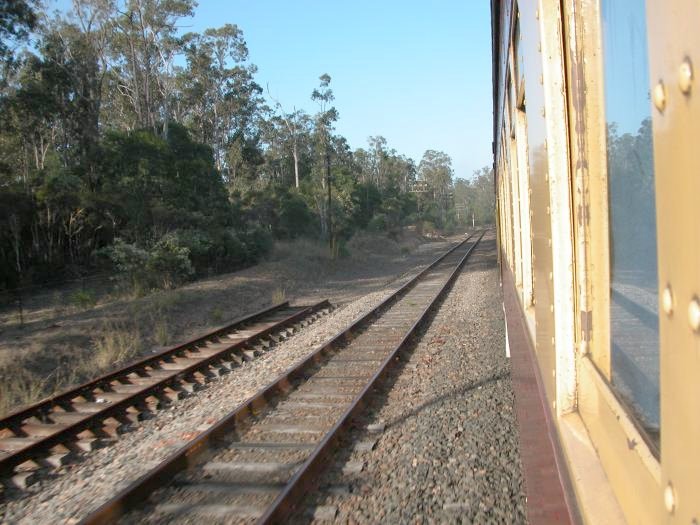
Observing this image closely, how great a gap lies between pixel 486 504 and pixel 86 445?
393cm

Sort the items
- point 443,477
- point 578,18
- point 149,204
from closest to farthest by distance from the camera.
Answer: point 578,18 < point 443,477 < point 149,204

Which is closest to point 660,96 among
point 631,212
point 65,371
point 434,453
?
point 631,212

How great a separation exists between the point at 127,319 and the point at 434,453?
9.52m

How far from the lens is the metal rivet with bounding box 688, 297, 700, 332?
0.71 meters

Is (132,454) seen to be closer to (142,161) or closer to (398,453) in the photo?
(398,453)

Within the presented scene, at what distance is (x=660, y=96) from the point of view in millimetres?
800

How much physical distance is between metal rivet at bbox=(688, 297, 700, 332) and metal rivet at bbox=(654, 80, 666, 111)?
0.26 m

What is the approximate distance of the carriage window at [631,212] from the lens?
Answer: 0.99 metres

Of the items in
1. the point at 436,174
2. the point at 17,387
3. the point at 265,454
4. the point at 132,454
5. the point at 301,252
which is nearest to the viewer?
the point at 265,454

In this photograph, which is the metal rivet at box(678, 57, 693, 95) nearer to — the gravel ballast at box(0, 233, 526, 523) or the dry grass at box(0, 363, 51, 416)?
the gravel ballast at box(0, 233, 526, 523)

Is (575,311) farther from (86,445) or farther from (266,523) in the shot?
(86,445)

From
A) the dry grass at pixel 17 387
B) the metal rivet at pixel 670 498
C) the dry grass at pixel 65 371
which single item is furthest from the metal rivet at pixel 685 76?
the dry grass at pixel 65 371

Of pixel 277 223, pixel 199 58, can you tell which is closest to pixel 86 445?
pixel 277 223

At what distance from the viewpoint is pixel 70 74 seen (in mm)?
30344
